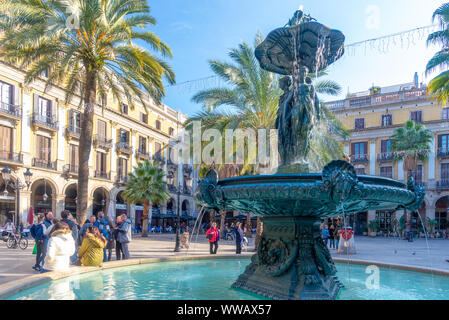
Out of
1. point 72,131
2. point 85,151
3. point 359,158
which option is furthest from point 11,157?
point 359,158

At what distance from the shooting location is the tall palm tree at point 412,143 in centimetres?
3167

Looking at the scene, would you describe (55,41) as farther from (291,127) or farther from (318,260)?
(318,260)

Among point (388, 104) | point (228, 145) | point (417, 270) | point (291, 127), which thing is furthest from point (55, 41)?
point (388, 104)

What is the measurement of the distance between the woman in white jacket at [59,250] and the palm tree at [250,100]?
33.9ft

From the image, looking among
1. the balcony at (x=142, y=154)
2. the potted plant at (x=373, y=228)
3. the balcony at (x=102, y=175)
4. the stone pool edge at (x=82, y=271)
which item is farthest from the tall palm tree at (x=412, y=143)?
the balcony at (x=102, y=175)

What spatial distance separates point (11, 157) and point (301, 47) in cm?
2667

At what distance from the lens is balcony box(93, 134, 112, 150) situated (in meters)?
36.3

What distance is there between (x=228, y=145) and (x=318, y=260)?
482 inches

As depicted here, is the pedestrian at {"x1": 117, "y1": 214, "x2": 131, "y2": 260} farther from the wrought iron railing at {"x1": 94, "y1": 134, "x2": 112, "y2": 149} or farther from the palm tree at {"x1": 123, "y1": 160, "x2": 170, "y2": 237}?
the wrought iron railing at {"x1": 94, "y1": 134, "x2": 112, "y2": 149}

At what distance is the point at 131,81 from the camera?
14.7m

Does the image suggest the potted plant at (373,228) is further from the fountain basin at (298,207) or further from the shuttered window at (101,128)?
the fountain basin at (298,207)

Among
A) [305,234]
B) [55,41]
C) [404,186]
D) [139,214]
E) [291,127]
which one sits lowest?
[139,214]

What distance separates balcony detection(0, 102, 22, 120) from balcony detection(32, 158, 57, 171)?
3.68m

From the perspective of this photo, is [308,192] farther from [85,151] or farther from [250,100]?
[250,100]
